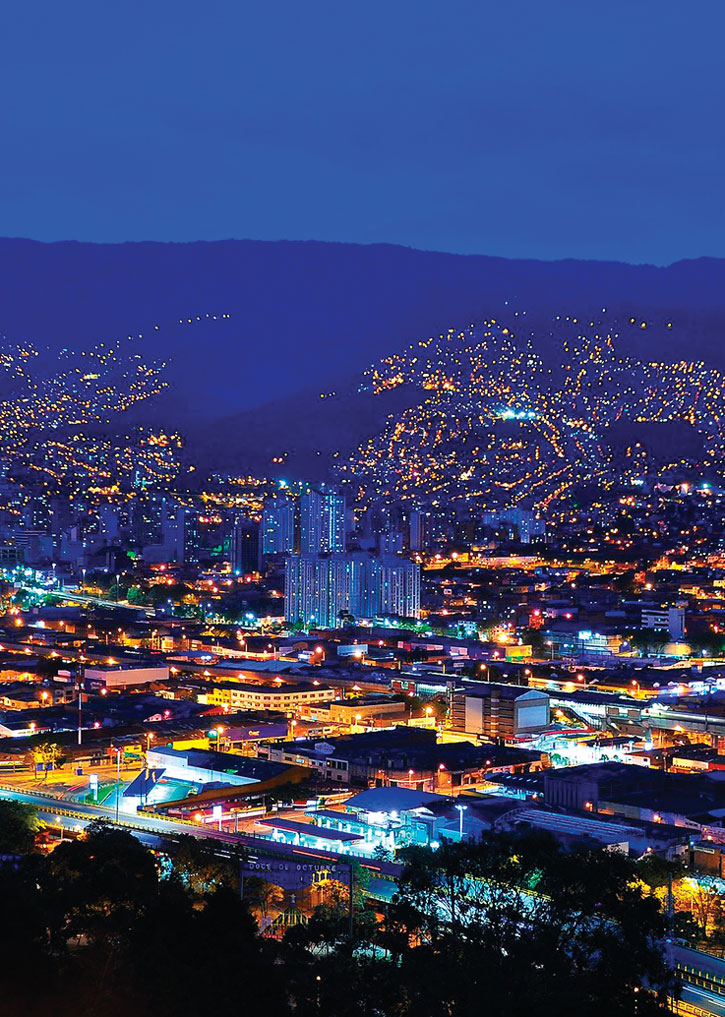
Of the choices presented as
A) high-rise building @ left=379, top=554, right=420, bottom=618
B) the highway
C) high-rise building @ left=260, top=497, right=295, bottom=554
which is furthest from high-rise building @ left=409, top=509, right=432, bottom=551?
the highway

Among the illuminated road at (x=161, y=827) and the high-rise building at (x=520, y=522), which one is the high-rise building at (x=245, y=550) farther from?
the illuminated road at (x=161, y=827)

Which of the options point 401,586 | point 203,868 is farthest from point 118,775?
point 401,586

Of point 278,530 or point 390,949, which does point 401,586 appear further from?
point 390,949

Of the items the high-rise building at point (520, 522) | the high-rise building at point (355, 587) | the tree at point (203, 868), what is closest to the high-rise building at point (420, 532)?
the high-rise building at point (520, 522)

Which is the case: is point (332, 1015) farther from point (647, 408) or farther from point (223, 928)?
point (647, 408)

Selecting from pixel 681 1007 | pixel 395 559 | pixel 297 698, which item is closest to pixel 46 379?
pixel 395 559

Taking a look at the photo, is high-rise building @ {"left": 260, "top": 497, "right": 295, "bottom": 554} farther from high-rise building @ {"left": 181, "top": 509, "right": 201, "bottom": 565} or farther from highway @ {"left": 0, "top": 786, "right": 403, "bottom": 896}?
highway @ {"left": 0, "top": 786, "right": 403, "bottom": 896}
